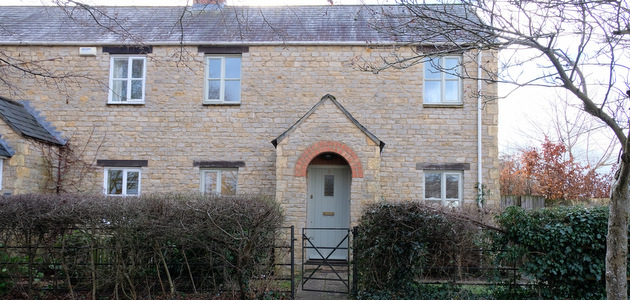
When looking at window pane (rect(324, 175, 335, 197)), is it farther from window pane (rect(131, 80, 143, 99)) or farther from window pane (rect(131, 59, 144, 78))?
window pane (rect(131, 59, 144, 78))

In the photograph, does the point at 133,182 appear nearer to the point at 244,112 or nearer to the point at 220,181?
the point at 220,181

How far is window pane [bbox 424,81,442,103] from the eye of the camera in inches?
470

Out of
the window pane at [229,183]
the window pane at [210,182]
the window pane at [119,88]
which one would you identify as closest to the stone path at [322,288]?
the window pane at [229,183]

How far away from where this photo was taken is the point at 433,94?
1198 cm

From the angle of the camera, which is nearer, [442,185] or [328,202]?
[328,202]

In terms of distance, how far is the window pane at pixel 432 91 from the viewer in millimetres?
11938

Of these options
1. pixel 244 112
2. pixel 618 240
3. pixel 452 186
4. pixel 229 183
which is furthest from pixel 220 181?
pixel 618 240

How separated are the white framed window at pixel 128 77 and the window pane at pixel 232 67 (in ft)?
7.32

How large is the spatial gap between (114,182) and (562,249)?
34.5 feet

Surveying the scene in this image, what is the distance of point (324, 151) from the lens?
10.2 metres

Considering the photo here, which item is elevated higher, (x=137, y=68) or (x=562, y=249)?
(x=137, y=68)

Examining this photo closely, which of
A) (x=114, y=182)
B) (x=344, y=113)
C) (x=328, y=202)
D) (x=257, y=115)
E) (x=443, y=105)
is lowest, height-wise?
(x=328, y=202)

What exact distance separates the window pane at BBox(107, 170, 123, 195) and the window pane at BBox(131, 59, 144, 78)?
2676mm

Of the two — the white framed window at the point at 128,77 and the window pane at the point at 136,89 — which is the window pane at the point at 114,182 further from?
the window pane at the point at 136,89
